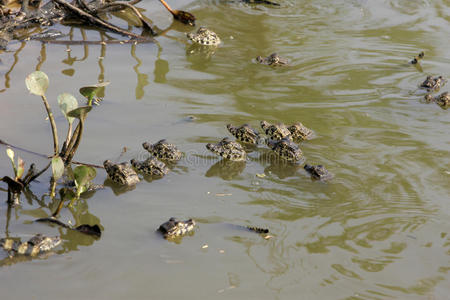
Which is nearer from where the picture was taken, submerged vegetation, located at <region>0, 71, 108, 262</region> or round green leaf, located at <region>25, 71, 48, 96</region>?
submerged vegetation, located at <region>0, 71, 108, 262</region>

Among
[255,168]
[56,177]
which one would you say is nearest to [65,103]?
[56,177]

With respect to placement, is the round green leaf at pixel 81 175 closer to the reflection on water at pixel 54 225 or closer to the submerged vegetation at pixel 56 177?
the submerged vegetation at pixel 56 177

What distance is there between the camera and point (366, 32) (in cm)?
936

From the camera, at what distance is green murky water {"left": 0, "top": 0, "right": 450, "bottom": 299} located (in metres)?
3.98

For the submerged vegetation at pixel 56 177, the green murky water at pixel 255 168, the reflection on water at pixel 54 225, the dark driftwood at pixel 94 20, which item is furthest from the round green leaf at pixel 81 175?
the dark driftwood at pixel 94 20

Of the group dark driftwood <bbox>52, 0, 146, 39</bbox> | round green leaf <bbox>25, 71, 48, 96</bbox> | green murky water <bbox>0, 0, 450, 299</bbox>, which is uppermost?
round green leaf <bbox>25, 71, 48, 96</bbox>

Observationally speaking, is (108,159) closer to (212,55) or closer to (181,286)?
(181,286)

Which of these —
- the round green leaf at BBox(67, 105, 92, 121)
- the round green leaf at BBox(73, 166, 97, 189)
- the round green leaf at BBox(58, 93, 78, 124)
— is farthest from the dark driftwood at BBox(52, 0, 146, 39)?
the round green leaf at BBox(73, 166, 97, 189)

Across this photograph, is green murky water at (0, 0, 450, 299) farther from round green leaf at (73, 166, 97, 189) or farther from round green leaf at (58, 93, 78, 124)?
round green leaf at (58, 93, 78, 124)

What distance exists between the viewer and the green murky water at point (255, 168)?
398 cm

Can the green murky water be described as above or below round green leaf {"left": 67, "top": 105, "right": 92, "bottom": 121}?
below

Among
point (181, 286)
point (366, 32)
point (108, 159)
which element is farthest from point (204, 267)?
point (366, 32)

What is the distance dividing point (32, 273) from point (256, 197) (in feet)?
6.86

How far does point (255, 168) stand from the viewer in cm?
569
